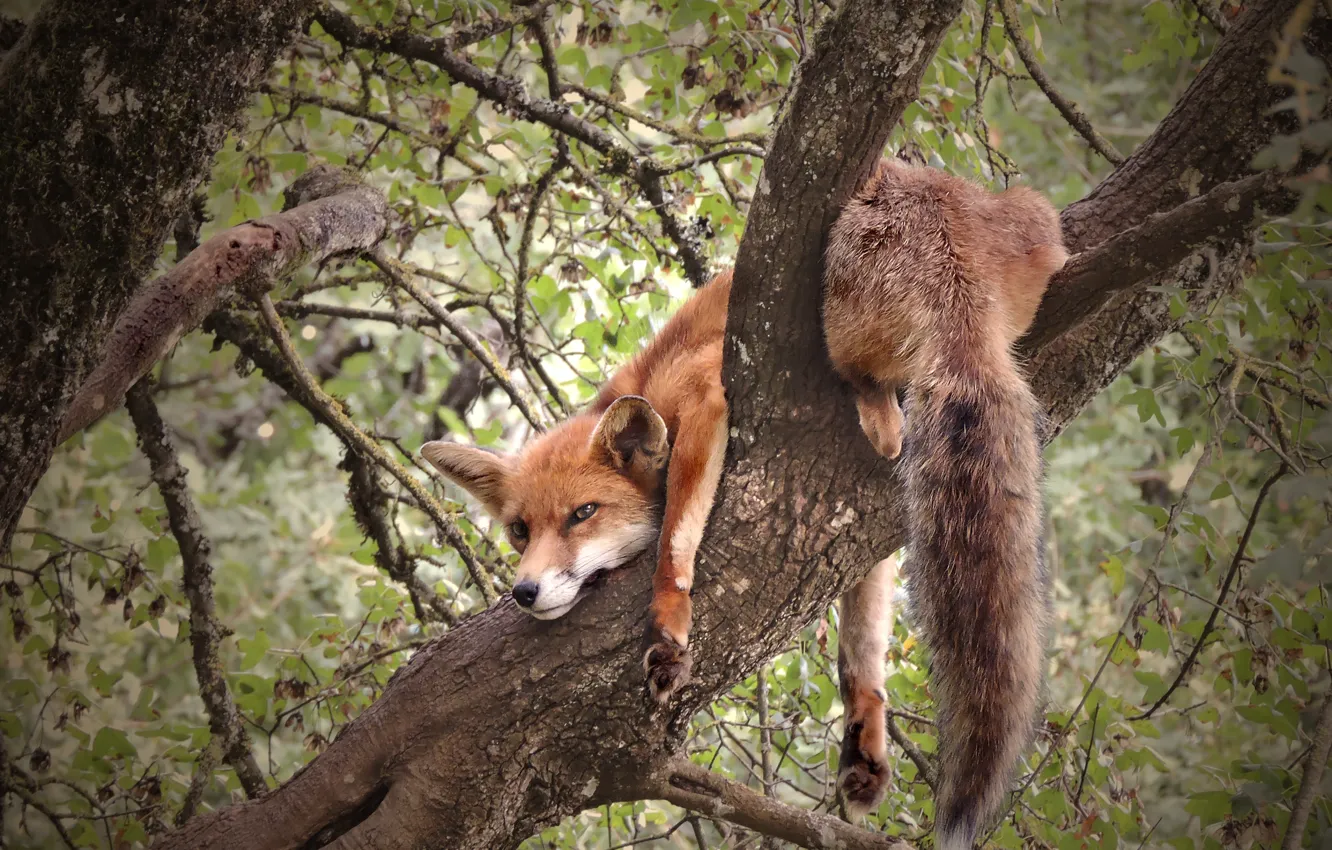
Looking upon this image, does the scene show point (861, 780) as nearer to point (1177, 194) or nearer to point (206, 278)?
point (1177, 194)

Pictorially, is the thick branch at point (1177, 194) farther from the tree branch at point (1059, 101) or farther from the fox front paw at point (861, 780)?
the fox front paw at point (861, 780)

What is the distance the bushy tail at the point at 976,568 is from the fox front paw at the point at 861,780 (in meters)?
1.13

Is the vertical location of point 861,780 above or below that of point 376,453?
below

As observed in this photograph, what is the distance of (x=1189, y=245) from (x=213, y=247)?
3.15m

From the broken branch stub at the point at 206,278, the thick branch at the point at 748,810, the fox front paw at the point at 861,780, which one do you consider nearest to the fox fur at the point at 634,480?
the thick branch at the point at 748,810

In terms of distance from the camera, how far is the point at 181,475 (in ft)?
14.5

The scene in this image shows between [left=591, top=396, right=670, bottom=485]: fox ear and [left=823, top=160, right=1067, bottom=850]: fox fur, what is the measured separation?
80 cm

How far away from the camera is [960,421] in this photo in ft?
9.35

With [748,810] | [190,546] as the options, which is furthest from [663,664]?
[190,546]

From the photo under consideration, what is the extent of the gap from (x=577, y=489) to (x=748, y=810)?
129 centimetres

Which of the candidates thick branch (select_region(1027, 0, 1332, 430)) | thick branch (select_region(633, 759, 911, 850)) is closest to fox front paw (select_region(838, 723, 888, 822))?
thick branch (select_region(633, 759, 911, 850))

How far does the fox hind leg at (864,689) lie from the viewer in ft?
12.7

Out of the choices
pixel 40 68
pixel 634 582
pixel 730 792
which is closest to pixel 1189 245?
pixel 634 582

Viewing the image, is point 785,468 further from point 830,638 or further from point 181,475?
point 181,475
